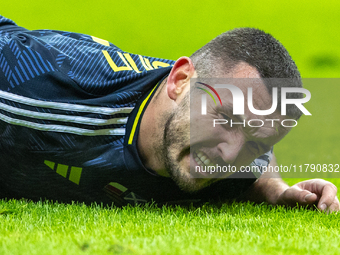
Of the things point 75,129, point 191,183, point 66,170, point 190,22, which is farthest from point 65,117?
point 190,22

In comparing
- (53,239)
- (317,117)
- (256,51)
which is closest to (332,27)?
(317,117)

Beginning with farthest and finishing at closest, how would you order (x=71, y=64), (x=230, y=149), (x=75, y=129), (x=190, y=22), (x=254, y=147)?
(x=190, y=22) → (x=71, y=64) → (x=75, y=129) → (x=254, y=147) → (x=230, y=149)

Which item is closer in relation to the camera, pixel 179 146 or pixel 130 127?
pixel 179 146

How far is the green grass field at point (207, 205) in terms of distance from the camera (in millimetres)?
1337

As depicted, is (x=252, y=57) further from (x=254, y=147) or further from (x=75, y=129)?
(x=75, y=129)

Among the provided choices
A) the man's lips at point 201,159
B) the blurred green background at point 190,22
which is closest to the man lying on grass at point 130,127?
the man's lips at point 201,159

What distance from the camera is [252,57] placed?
6.38 ft

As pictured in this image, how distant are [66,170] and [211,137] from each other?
83cm

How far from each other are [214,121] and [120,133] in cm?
50

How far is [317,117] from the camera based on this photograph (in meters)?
6.40

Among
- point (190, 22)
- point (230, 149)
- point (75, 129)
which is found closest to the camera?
point (230, 149)

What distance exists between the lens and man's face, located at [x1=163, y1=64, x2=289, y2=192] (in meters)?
1.92

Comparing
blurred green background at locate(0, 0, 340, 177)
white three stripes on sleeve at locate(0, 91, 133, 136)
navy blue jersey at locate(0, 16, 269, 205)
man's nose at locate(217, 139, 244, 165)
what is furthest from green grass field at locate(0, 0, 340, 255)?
white three stripes on sleeve at locate(0, 91, 133, 136)

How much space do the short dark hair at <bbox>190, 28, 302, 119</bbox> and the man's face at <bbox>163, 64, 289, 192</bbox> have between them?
8 cm
